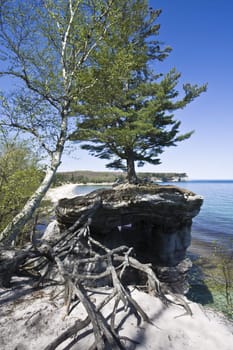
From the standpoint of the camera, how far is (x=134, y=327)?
2721 mm

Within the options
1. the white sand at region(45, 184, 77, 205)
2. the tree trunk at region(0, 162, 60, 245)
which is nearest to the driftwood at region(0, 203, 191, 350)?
the tree trunk at region(0, 162, 60, 245)

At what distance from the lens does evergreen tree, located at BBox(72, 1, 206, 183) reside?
312 inches

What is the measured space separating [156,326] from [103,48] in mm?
8160

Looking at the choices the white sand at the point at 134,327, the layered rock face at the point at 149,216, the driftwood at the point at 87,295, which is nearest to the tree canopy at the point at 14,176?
the layered rock face at the point at 149,216

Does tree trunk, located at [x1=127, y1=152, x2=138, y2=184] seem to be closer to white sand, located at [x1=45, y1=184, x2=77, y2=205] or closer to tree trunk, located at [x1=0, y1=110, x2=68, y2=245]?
tree trunk, located at [x1=0, y1=110, x2=68, y2=245]

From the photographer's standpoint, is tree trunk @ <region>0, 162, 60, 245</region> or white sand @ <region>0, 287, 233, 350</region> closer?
white sand @ <region>0, 287, 233, 350</region>

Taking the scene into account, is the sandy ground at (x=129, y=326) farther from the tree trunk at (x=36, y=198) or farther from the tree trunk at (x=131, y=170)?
the tree trunk at (x=131, y=170)

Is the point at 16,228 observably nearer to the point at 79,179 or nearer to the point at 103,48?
the point at 103,48

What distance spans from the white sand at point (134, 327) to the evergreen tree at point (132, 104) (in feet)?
19.4

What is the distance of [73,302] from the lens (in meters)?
3.26

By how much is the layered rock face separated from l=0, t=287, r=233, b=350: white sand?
14.0 feet

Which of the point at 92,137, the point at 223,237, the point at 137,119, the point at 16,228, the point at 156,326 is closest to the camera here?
the point at 156,326

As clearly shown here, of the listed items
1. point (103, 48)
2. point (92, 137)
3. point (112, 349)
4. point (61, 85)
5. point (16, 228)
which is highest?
point (103, 48)

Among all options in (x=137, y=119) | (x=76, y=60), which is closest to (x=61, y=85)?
(x=76, y=60)
